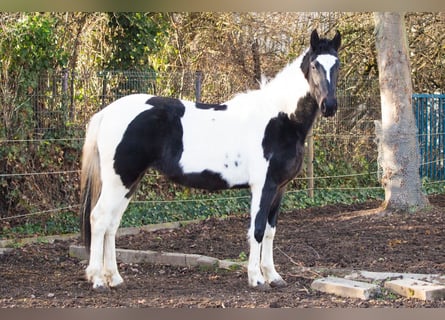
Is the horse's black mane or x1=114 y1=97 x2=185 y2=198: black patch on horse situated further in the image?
x1=114 y1=97 x2=185 y2=198: black patch on horse

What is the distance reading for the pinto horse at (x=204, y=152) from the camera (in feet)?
16.4

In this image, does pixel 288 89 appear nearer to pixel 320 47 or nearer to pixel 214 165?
pixel 320 47

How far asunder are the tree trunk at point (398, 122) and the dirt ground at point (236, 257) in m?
0.31

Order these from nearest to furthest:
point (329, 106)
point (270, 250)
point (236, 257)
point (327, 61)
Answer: point (329, 106), point (327, 61), point (270, 250), point (236, 257)

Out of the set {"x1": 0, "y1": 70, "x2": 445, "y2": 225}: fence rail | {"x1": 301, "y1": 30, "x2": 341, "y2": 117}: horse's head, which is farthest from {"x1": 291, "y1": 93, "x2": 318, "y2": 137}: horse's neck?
{"x1": 0, "y1": 70, "x2": 445, "y2": 225}: fence rail

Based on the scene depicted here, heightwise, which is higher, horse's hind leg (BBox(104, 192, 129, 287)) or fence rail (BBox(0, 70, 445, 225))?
fence rail (BBox(0, 70, 445, 225))

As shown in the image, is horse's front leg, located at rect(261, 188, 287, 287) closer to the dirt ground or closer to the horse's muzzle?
the dirt ground

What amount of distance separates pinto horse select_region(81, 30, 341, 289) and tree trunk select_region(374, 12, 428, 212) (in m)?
3.56

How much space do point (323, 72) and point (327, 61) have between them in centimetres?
9

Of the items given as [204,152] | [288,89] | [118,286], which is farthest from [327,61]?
[118,286]

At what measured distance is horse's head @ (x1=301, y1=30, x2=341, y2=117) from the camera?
457cm

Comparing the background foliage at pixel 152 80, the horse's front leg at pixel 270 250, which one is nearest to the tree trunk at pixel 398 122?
the background foliage at pixel 152 80

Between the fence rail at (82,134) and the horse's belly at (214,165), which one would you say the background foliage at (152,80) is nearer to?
the fence rail at (82,134)

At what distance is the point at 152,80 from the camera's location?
9.19m
